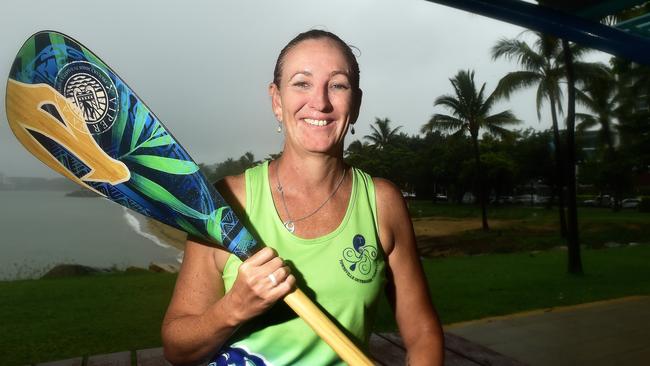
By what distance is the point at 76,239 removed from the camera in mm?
6973

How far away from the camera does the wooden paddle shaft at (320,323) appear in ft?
2.86

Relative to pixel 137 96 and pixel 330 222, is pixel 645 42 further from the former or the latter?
pixel 137 96

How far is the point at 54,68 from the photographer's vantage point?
0.90 m

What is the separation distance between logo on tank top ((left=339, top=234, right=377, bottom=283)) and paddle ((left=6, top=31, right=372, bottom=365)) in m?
0.10

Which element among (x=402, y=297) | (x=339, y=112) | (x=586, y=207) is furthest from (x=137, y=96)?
(x=586, y=207)

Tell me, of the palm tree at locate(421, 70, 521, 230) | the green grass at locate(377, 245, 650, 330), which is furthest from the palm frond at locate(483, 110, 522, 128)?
the green grass at locate(377, 245, 650, 330)

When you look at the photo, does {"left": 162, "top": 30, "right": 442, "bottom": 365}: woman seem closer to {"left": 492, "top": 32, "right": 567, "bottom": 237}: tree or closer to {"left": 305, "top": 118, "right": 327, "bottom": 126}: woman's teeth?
{"left": 305, "top": 118, "right": 327, "bottom": 126}: woman's teeth

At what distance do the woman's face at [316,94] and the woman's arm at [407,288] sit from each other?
0.19 meters

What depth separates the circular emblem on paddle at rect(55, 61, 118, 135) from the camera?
3.01 ft

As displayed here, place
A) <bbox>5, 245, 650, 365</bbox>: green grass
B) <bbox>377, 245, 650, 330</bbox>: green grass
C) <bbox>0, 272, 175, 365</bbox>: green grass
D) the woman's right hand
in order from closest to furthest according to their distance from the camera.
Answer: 1. the woman's right hand
2. <bbox>0, 272, 175, 365</bbox>: green grass
3. <bbox>5, 245, 650, 365</bbox>: green grass
4. <bbox>377, 245, 650, 330</bbox>: green grass

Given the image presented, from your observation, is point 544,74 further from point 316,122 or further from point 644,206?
point 316,122

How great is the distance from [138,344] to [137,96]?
14.8ft

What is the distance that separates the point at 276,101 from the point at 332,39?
0.17 metres

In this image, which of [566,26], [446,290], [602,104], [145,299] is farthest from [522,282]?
[602,104]
